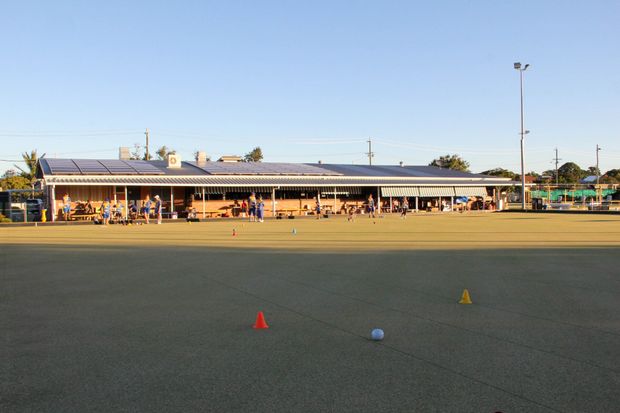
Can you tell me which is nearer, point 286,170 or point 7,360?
point 7,360

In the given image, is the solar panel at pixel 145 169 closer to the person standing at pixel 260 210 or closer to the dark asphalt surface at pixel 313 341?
the person standing at pixel 260 210

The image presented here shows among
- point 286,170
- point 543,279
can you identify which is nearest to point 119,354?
point 543,279

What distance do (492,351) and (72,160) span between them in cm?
4353

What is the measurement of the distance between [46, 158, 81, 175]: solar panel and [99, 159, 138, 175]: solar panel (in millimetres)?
2349

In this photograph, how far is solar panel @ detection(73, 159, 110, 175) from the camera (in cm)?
3847

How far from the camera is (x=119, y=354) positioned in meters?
5.83

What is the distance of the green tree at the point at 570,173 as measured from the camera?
115 metres

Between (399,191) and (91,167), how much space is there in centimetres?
2754

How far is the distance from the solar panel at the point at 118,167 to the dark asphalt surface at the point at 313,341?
28.9 m

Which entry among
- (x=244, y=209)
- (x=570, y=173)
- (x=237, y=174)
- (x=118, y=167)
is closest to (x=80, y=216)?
(x=118, y=167)

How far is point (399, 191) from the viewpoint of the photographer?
51719 millimetres

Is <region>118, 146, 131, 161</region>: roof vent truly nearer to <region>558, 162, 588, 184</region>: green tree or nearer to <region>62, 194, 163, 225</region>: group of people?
<region>62, 194, 163, 225</region>: group of people

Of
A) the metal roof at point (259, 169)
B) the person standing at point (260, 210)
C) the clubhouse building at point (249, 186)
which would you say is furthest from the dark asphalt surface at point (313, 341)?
the metal roof at point (259, 169)

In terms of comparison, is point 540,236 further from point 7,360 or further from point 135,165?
point 135,165
